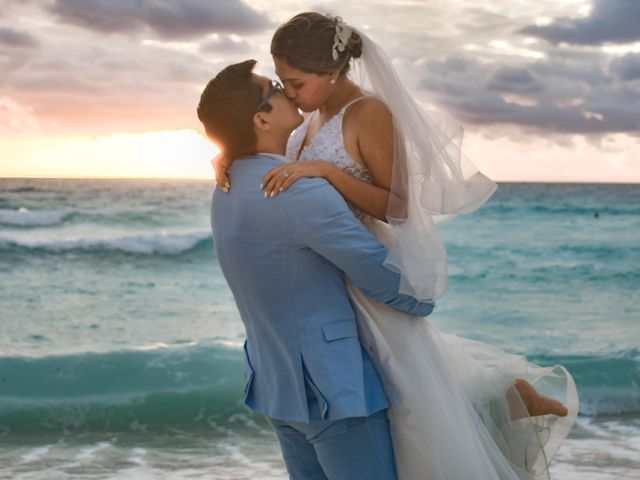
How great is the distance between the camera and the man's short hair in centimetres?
230

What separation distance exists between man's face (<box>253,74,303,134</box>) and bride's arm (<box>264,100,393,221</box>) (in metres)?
0.13

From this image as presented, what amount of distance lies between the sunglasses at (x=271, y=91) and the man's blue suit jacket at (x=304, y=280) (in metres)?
0.13

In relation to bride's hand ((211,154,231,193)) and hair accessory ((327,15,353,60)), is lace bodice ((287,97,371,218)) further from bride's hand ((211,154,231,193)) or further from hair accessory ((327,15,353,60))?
bride's hand ((211,154,231,193))

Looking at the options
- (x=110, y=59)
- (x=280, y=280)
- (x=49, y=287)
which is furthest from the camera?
(x=110, y=59)

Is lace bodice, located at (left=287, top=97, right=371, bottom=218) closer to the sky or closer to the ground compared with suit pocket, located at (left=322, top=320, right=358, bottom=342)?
closer to the sky

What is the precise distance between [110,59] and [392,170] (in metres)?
22.5

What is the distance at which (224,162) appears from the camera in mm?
2402

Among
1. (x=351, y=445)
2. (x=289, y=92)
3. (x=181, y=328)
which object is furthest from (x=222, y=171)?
(x=181, y=328)

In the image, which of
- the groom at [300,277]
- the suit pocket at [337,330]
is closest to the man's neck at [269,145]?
the groom at [300,277]

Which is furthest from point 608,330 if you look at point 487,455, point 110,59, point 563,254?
point 110,59

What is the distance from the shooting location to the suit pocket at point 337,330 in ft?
7.58

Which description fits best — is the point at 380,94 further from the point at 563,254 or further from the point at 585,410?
the point at 563,254

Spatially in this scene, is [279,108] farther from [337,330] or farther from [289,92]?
[337,330]

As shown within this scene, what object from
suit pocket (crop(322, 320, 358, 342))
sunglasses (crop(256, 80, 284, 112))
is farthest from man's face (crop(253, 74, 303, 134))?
suit pocket (crop(322, 320, 358, 342))
